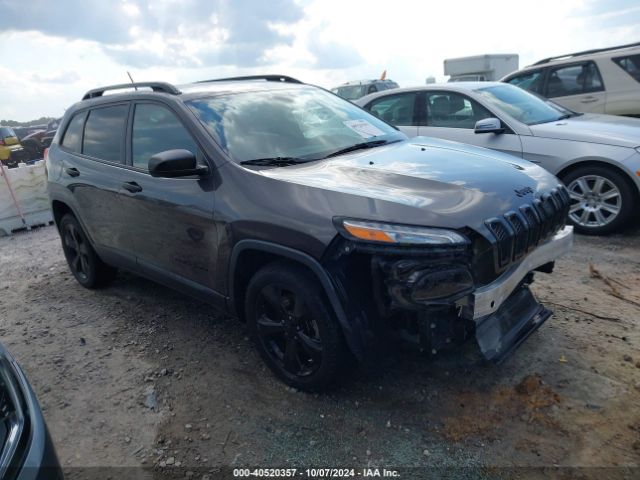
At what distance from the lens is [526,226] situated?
249 centimetres

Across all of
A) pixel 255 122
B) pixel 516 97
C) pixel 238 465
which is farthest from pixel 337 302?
pixel 516 97

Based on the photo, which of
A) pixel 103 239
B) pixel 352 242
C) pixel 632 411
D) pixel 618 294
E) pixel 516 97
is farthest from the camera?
pixel 516 97

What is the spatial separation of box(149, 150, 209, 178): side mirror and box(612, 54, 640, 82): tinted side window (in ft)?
24.1

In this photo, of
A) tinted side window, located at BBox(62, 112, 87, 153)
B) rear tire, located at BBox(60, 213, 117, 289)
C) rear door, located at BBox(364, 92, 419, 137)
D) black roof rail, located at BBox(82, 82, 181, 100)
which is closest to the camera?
black roof rail, located at BBox(82, 82, 181, 100)

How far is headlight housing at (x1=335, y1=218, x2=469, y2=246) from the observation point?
2236mm

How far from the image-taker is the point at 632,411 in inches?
98.3

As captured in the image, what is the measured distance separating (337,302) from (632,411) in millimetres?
1611

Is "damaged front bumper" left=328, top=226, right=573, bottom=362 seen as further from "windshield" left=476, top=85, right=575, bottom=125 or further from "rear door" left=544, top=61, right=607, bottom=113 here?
"rear door" left=544, top=61, right=607, bottom=113

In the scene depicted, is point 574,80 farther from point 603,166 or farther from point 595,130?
point 603,166

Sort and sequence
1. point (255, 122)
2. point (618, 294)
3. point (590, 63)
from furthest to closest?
point (590, 63) → point (618, 294) → point (255, 122)

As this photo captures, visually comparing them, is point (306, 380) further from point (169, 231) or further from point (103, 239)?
point (103, 239)

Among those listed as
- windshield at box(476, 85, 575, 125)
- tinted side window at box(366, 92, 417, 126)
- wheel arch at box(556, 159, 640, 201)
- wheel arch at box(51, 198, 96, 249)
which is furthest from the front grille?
tinted side window at box(366, 92, 417, 126)

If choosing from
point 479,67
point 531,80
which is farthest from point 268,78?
point 479,67

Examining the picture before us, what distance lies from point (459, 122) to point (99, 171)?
13.3 ft
